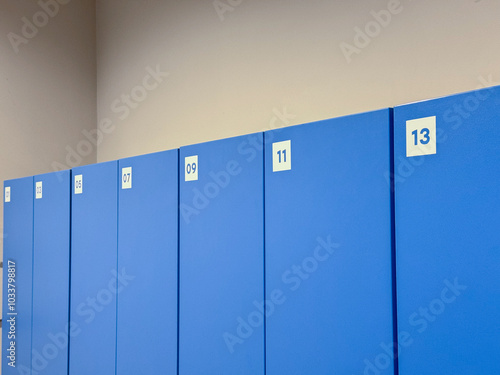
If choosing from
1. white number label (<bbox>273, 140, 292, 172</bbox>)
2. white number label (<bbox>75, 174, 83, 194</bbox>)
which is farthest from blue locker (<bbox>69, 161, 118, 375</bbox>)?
white number label (<bbox>273, 140, 292, 172</bbox>)

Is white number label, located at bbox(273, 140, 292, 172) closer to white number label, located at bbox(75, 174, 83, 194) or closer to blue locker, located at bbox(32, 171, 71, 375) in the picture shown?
white number label, located at bbox(75, 174, 83, 194)

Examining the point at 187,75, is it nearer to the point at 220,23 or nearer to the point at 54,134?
the point at 220,23

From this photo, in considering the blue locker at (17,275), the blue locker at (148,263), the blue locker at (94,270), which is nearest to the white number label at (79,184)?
the blue locker at (94,270)

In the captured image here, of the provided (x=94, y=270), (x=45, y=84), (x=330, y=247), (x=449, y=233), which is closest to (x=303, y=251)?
(x=330, y=247)

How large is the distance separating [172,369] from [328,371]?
0.74 m

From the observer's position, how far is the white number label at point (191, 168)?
175 cm

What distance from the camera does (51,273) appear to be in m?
2.61

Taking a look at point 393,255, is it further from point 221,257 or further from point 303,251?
point 221,257

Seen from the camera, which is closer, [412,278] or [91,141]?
[412,278]

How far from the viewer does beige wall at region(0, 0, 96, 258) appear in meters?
3.42

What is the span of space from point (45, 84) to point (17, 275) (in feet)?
4.89

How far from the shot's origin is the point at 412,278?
1.14 m

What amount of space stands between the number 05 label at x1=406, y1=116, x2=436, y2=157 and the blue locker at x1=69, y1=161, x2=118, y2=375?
55.2 inches

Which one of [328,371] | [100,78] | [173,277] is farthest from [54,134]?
[328,371]
